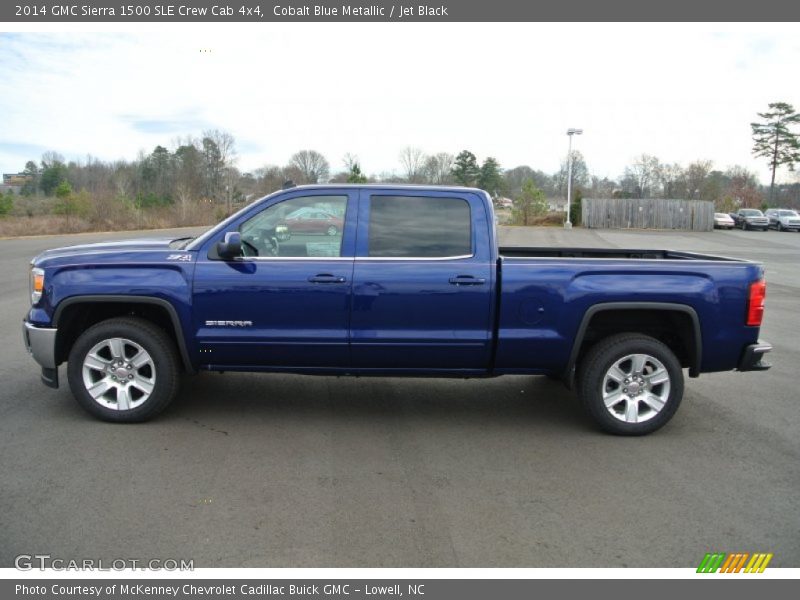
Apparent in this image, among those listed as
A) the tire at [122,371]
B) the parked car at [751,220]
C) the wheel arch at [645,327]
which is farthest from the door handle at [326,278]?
the parked car at [751,220]

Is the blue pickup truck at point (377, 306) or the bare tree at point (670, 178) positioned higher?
the bare tree at point (670, 178)

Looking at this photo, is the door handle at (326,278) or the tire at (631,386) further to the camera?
the tire at (631,386)

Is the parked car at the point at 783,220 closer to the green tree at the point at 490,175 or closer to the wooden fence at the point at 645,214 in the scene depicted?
the wooden fence at the point at 645,214

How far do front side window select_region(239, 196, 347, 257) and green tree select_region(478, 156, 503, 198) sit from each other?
59864 millimetres

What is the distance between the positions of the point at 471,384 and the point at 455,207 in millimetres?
2073

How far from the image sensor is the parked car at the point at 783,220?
45.7 meters

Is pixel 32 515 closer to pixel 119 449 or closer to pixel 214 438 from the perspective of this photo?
pixel 119 449

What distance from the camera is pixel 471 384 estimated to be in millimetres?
Answer: 6562

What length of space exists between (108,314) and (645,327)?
4531 mm

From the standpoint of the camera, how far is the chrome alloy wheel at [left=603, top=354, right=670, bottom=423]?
5141 millimetres

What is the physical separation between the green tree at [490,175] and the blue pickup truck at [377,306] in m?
59.7

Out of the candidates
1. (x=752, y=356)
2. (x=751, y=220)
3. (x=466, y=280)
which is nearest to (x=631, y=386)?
(x=752, y=356)

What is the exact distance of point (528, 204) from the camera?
165 feet

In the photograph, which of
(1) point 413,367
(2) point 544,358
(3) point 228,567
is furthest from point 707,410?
(3) point 228,567
